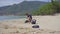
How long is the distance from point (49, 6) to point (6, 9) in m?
19.1

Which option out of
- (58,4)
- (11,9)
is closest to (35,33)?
(58,4)

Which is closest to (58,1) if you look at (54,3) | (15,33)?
(54,3)

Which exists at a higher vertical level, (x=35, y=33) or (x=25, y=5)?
(x=35, y=33)

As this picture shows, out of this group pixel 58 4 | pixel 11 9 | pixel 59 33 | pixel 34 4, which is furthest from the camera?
pixel 11 9

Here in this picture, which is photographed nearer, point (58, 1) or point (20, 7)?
point (58, 1)

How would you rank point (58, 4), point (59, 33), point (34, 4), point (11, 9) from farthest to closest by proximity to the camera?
1. point (11, 9)
2. point (34, 4)
3. point (58, 4)
4. point (59, 33)

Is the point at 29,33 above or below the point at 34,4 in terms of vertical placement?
above

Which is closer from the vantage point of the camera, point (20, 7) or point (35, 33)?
point (35, 33)

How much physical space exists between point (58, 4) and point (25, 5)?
25156mm

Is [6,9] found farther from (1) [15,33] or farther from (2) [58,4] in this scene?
(1) [15,33]

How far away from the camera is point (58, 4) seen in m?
43.0

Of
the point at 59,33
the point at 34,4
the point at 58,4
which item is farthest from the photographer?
the point at 34,4

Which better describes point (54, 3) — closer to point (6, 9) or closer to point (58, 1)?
point (58, 1)

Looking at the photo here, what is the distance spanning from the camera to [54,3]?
43.8 m
